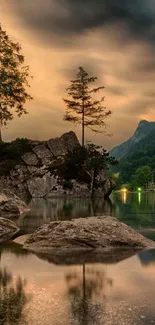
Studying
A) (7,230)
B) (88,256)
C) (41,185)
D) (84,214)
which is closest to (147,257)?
(88,256)

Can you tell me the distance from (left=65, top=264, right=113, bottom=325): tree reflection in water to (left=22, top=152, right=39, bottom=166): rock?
41.3 meters

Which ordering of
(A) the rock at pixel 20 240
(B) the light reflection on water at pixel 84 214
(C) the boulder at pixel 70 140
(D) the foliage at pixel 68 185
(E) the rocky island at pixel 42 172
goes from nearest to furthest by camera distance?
1. (A) the rock at pixel 20 240
2. (B) the light reflection on water at pixel 84 214
3. (D) the foliage at pixel 68 185
4. (E) the rocky island at pixel 42 172
5. (C) the boulder at pixel 70 140

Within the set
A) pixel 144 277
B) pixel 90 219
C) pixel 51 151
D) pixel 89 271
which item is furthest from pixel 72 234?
pixel 51 151

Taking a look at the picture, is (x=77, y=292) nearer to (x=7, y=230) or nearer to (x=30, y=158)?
(x=7, y=230)

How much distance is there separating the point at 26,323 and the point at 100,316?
3.13 feet

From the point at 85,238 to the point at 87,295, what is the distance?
14.7ft

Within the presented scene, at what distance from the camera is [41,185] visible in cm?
4550

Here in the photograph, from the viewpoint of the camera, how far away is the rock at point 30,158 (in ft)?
158

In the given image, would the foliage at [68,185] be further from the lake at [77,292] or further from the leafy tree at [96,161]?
the lake at [77,292]

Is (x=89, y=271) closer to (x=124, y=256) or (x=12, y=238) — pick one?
(x=124, y=256)

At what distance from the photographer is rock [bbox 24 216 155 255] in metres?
9.77

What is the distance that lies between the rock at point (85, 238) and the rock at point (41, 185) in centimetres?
3471

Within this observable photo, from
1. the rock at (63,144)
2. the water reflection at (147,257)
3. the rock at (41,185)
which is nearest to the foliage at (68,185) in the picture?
the rock at (41,185)

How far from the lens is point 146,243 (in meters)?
9.92
